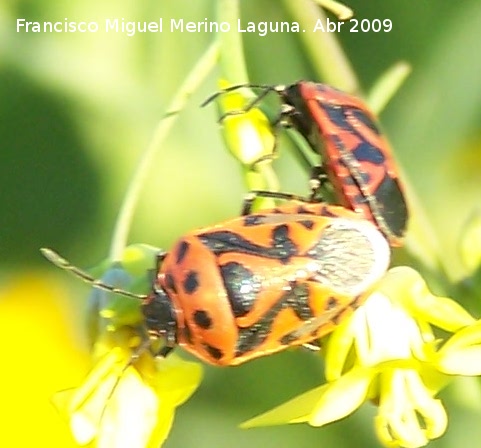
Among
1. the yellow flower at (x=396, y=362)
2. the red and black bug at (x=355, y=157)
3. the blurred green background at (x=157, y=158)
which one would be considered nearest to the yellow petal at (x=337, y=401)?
the yellow flower at (x=396, y=362)

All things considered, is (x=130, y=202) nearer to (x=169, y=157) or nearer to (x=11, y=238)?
(x=169, y=157)

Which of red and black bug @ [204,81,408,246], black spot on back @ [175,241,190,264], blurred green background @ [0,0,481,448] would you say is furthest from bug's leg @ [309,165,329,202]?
blurred green background @ [0,0,481,448]

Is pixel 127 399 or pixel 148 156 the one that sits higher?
pixel 148 156

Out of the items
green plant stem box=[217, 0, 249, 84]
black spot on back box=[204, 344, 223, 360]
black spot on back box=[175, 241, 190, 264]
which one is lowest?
black spot on back box=[204, 344, 223, 360]

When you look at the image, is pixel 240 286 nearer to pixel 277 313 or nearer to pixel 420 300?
pixel 277 313

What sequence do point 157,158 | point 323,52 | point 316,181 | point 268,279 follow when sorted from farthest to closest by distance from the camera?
point 157,158 → point 323,52 → point 316,181 → point 268,279

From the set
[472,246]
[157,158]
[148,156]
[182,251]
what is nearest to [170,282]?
[182,251]

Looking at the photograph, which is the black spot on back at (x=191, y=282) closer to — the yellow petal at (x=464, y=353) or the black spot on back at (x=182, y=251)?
the black spot on back at (x=182, y=251)

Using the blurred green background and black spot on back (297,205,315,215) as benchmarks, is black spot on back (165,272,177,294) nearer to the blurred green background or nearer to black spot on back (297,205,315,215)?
black spot on back (297,205,315,215)
